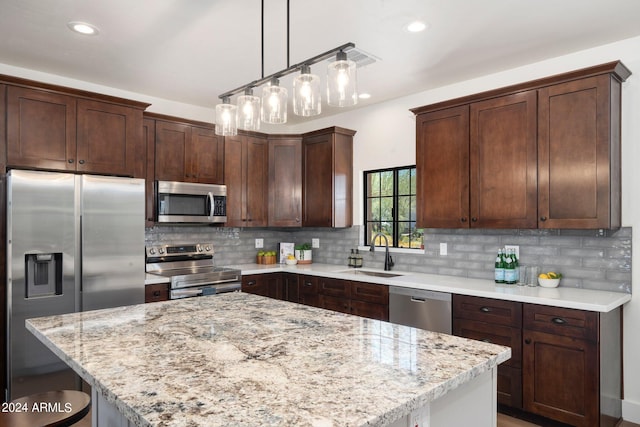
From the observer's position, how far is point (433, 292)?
335cm

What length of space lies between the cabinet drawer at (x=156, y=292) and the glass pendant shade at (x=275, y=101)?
2.32 metres

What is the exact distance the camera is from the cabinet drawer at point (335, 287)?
13.1 feet

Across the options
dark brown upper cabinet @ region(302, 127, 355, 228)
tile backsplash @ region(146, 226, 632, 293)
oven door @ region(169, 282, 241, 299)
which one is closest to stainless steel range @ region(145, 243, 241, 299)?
oven door @ region(169, 282, 241, 299)

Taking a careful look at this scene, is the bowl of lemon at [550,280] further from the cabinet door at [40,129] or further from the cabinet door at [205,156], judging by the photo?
the cabinet door at [40,129]

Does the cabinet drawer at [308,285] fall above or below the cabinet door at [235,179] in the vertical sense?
below

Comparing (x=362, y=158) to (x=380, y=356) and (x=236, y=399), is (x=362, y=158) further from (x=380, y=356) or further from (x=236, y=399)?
(x=236, y=399)

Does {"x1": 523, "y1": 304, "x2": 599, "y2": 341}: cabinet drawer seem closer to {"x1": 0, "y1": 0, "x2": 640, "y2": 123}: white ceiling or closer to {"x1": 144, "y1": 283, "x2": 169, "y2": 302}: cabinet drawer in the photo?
{"x1": 0, "y1": 0, "x2": 640, "y2": 123}: white ceiling

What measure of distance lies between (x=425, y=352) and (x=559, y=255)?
89.2 inches

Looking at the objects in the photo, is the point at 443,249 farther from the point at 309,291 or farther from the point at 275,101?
the point at 275,101

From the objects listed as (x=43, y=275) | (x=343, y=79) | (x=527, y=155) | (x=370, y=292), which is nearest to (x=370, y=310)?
(x=370, y=292)

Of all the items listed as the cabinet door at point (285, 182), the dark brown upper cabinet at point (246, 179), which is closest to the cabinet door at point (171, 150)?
the dark brown upper cabinet at point (246, 179)

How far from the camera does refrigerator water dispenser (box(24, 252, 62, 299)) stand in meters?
3.06

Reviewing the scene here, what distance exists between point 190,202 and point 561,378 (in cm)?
344

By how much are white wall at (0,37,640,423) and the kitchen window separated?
113mm
